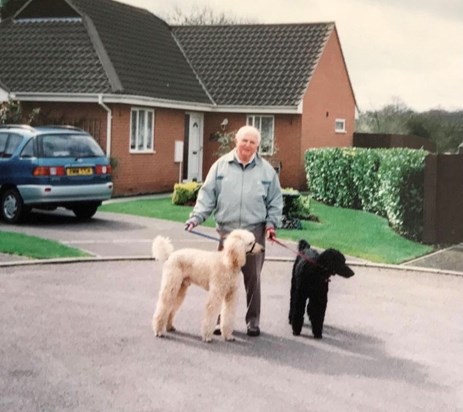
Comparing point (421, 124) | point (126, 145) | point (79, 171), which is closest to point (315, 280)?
point (79, 171)

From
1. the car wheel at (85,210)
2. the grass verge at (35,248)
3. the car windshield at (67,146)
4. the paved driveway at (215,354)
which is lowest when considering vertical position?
the paved driveway at (215,354)

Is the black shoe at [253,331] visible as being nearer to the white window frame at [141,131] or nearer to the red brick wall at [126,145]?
the red brick wall at [126,145]

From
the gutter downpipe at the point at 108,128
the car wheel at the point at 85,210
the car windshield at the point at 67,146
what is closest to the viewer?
the car windshield at the point at 67,146

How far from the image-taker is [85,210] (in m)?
18.3

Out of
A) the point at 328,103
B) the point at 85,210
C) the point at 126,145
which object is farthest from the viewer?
the point at 328,103

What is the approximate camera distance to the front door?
29.8 meters

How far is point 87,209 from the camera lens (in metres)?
18.3

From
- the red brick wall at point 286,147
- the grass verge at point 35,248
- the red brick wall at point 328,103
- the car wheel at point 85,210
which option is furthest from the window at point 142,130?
the grass verge at point 35,248

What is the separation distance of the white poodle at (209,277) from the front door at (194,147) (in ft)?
69.3

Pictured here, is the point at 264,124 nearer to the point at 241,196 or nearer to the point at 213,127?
the point at 213,127

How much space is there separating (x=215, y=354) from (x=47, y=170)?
33.0 ft

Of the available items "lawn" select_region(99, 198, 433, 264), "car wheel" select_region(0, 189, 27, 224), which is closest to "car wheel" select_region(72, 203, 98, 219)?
"car wheel" select_region(0, 189, 27, 224)

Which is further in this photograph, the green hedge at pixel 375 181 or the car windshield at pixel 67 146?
the green hedge at pixel 375 181

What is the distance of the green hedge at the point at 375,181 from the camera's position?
17359 mm
